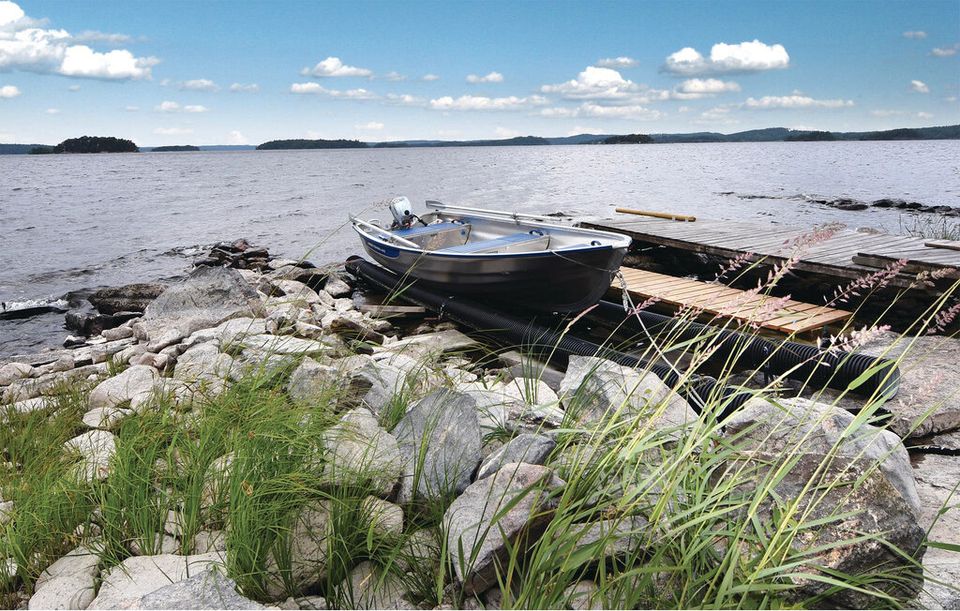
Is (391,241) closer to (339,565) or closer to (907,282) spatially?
(907,282)

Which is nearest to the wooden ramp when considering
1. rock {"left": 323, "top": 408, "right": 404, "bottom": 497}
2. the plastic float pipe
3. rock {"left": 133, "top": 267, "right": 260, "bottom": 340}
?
rock {"left": 323, "top": 408, "right": 404, "bottom": 497}

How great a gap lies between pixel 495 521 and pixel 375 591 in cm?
69

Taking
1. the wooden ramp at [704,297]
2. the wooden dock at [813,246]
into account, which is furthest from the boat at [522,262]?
the wooden dock at [813,246]

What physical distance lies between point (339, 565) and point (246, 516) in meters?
0.44

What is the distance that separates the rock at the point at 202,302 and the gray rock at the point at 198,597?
6.21m

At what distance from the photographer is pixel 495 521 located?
84.5 inches

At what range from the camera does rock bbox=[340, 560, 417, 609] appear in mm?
2443

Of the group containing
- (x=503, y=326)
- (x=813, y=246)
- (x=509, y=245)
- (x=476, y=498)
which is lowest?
(x=503, y=326)

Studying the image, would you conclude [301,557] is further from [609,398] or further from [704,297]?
[704,297]

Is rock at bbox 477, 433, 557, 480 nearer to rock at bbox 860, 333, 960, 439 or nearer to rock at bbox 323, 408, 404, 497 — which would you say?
rock at bbox 323, 408, 404, 497

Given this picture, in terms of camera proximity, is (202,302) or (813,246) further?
(202,302)

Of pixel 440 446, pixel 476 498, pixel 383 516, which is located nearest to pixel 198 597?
pixel 383 516

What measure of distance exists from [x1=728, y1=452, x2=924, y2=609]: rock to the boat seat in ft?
22.6

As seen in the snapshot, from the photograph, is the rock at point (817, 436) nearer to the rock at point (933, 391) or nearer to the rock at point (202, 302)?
the rock at point (933, 391)
